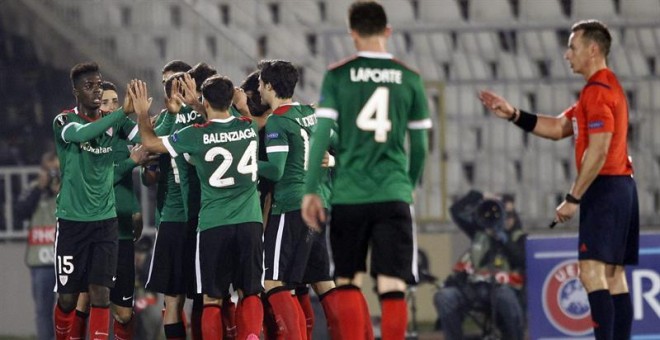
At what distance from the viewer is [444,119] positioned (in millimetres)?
14922

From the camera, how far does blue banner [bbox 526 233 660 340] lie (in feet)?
41.0

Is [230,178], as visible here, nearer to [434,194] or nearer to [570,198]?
[570,198]

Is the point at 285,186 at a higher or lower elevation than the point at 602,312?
higher

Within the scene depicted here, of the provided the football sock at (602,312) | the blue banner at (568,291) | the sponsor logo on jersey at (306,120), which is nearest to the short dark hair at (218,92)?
the sponsor logo on jersey at (306,120)

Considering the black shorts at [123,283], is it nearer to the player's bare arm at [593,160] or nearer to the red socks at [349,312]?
the red socks at [349,312]

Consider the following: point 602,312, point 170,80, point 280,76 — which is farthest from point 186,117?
point 602,312

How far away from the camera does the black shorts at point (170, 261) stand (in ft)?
31.2

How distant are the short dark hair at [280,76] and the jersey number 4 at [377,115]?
1779 mm

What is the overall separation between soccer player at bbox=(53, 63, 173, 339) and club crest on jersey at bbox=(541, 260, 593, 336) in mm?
4356

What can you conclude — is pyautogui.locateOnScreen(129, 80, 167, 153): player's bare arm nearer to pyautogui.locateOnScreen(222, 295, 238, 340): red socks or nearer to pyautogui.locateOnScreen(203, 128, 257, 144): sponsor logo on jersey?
pyautogui.locateOnScreen(203, 128, 257, 144): sponsor logo on jersey

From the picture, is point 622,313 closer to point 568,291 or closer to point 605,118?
point 605,118

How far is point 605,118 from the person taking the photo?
8.62 metres

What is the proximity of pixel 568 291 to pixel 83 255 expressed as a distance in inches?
182

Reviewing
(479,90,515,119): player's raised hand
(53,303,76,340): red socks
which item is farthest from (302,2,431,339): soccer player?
(53,303,76,340): red socks
